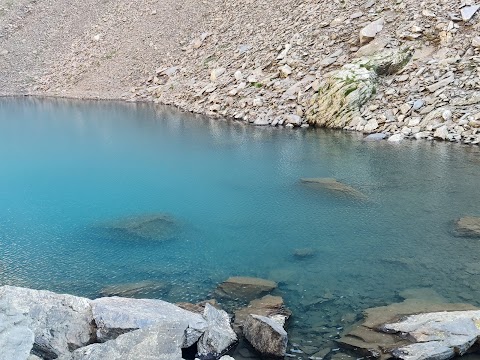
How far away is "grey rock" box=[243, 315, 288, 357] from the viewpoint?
277 inches

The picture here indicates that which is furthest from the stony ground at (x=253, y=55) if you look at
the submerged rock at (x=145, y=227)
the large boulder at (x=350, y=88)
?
the submerged rock at (x=145, y=227)

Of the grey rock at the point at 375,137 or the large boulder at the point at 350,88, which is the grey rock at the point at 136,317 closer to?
the grey rock at the point at 375,137

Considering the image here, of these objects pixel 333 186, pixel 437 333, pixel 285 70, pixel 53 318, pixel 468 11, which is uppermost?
pixel 468 11

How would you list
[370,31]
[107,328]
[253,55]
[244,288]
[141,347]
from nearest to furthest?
[141,347] < [107,328] < [244,288] < [370,31] < [253,55]

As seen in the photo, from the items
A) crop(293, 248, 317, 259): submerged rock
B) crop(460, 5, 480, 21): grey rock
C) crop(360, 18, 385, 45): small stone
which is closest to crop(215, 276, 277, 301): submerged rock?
crop(293, 248, 317, 259): submerged rock

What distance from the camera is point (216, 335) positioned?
710 centimetres

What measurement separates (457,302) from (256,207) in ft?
21.7

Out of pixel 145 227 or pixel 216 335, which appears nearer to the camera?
pixel 216 335

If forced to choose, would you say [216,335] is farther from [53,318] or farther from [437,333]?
[437,333]

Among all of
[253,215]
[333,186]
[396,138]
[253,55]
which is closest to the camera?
[253,215]

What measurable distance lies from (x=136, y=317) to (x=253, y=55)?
25488mm

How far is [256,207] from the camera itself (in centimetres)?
1387

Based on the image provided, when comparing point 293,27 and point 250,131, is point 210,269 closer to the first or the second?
point 250,131

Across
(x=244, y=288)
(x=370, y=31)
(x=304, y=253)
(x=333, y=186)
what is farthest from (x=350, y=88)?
(x=244, y=288)
